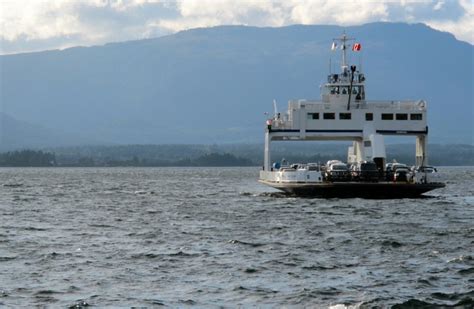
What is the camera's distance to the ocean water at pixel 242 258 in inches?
1053

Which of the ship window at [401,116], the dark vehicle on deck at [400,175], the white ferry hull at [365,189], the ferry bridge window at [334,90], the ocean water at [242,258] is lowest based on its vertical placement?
the ocean water at [242,258]

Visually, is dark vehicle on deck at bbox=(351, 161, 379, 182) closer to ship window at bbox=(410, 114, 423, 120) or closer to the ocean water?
the ocean water

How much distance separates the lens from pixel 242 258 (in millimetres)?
34031

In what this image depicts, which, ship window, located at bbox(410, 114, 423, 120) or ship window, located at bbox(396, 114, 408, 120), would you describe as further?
ship window, located at bbox(410, 114, 423, 120)

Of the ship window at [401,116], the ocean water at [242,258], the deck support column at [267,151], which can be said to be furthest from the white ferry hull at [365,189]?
the deck support column at [267,151]

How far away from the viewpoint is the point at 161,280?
2936 cm

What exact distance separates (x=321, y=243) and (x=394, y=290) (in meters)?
11.2

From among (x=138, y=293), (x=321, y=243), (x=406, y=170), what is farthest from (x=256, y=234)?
(x=406, y=170)

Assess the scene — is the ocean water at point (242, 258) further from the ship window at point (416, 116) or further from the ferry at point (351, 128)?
the ship window at point (416, 116)

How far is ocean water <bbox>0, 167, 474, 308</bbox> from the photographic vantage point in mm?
26734

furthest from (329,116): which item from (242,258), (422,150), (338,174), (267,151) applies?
(242,258)

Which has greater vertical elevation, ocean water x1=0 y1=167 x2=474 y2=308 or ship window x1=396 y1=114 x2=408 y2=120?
ship window x1=396 y1=114 x2=408 y2=120

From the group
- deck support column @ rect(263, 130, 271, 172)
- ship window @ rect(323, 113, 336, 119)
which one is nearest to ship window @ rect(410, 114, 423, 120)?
ship window @ rect(323, 113, 336, 119)

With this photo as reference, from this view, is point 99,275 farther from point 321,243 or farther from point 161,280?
point 321,243
